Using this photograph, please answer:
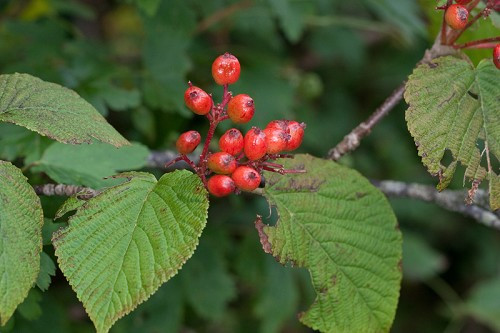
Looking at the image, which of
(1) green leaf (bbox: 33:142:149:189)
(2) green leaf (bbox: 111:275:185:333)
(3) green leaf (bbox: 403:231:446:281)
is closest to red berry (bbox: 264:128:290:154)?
(1) green leaf (bbox: 33:142:149:189)

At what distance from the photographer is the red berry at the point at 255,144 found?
1.74m

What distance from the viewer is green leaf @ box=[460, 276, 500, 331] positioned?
16.5ft

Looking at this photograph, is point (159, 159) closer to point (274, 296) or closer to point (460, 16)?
point (460, 16)

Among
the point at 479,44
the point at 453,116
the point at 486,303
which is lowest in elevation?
the point at 486,303

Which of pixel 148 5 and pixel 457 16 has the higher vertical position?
pixel 457 16

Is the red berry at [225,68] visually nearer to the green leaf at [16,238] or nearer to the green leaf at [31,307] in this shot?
the green leaf at [16,238]

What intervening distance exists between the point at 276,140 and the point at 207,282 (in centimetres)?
197

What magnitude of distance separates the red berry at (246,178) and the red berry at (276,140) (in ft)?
0.28

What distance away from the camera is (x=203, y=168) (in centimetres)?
181

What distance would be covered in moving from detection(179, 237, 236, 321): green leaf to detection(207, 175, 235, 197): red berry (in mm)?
1838

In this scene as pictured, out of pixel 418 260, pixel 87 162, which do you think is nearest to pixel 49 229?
pixel 87 162

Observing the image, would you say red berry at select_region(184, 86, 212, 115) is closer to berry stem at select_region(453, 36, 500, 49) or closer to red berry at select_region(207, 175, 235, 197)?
red berry at select_region(207, 175, 235, 197)

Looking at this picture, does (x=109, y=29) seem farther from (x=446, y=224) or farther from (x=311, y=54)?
(x=446, y=224)

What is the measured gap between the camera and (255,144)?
175 cm
